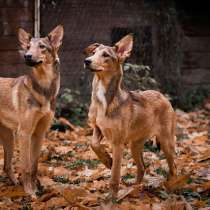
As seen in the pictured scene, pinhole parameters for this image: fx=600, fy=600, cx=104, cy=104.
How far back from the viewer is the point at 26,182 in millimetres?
7352

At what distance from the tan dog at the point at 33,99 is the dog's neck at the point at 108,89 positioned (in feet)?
2.25

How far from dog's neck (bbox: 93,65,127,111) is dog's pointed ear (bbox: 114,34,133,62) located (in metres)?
0.19

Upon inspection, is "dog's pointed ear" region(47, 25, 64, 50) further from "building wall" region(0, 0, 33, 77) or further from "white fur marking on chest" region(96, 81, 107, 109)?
"building wall" region(0, 0, 33, 77)

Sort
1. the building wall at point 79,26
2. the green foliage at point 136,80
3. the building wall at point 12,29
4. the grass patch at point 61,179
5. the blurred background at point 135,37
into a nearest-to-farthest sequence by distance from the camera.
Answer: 1. the grass patch at point 61,179
2. the building wall at point 12,29
3. the blurred background at point 135,37
4. the green foliage at point 136,80
5. the building wall at point 79,26

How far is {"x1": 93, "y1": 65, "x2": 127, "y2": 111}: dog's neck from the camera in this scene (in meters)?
6.83

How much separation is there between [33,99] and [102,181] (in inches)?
59.9

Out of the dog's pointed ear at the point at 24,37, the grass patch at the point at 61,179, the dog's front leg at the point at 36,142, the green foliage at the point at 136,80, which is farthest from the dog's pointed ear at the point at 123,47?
the green foliage at the point at 136,80

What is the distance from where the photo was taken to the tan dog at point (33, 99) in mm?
7180

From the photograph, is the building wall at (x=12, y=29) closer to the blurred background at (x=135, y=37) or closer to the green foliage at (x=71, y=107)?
the blurred background at (x=135, y=37)

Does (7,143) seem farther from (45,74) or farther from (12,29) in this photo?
(12,29)

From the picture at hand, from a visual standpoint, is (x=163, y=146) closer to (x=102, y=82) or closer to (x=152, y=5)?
(x=102, y=82)

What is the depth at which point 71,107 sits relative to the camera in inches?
501

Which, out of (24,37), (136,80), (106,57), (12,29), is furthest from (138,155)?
(12,29)

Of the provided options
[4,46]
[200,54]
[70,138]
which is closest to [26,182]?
[70,138]
